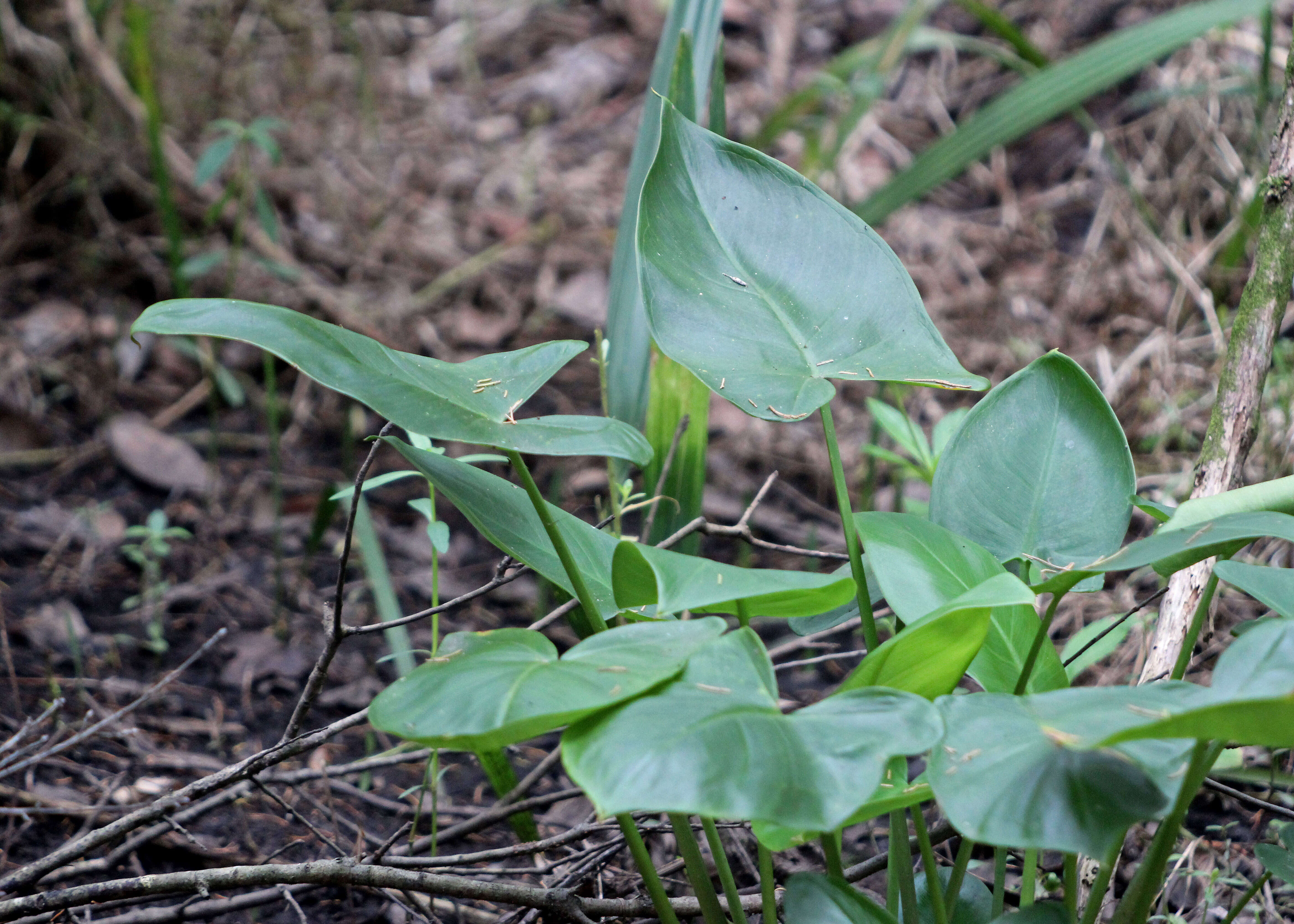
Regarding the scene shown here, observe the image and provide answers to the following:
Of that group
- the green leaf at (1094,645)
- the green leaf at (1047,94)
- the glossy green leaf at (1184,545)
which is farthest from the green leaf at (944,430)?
the green leaf at (1047,94)

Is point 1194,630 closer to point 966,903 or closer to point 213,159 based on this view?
point 966,903

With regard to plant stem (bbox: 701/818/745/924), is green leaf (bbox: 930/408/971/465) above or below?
above

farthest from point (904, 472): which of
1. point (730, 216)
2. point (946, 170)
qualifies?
point (730, 216)

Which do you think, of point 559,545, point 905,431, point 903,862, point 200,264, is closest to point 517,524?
point 559,545

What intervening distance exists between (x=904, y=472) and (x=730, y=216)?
759 mm

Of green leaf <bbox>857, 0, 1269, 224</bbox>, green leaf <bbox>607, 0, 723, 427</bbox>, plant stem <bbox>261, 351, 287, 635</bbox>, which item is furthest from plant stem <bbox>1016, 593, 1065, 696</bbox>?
green leaf <bbox>857, 0, 1269, 224</bbox>

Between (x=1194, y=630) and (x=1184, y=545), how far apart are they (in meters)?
0.17

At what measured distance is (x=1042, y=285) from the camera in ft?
6.47

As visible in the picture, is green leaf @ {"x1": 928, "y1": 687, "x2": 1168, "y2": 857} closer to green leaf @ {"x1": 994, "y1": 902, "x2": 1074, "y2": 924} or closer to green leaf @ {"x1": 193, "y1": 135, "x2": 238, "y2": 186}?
green leaf @ {"x1": 994, "y1": 902, "x2": 1074, "y2": 924}

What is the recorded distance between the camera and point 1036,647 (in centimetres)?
54

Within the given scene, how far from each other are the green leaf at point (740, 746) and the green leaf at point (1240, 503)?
0.66 feet

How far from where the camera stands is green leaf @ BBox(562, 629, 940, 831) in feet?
1.34

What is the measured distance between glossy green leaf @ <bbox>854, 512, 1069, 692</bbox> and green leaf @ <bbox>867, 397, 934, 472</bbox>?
36 cm

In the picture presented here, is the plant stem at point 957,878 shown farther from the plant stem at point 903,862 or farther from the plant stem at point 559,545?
the plant stem at point 559,545
